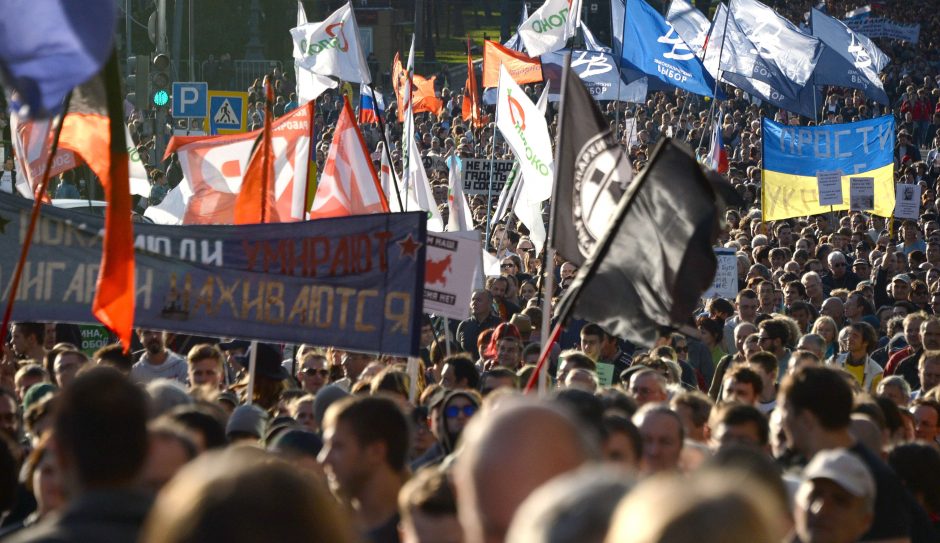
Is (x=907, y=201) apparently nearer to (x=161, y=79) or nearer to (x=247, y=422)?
(x=161, y=79)

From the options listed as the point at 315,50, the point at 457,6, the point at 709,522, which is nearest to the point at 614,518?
the point at 709,522

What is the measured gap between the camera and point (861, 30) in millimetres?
45438

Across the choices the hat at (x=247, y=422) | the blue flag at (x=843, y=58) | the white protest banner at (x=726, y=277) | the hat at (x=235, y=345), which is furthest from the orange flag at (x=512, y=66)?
the hat at (x=247, y=422)

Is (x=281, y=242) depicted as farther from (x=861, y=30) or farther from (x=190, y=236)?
(x=861, y=30)

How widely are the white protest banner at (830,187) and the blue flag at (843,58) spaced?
7.50 meters

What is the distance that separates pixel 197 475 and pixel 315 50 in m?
17.1

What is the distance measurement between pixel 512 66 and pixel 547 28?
1.30 m

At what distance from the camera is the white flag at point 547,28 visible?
21.3 meters

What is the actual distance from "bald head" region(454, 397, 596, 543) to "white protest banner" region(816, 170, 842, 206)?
1506 centimetres

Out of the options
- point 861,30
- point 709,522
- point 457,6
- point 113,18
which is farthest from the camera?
point 457,6

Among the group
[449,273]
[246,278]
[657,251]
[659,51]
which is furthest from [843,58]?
[657,251]

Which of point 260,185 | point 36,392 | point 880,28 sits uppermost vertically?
point 880,28

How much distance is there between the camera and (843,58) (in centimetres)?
2481

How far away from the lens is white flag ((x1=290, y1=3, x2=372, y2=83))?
1811 centimetres
